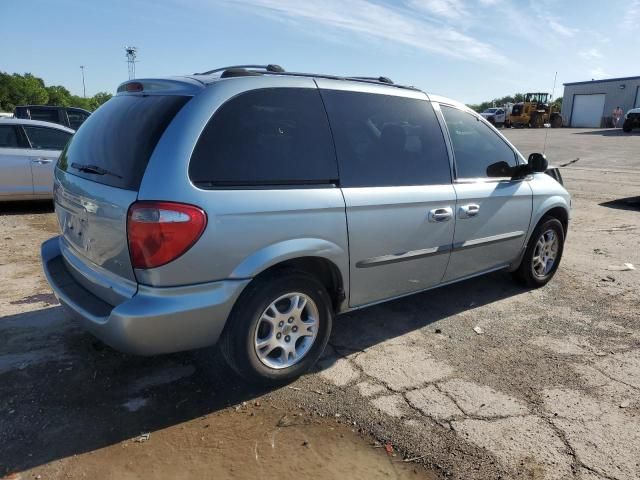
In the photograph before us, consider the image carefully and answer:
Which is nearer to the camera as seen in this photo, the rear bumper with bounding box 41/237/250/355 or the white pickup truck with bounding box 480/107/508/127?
the rear bumper with bounding box 41/237/250/355

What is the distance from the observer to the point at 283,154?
9.66 feet

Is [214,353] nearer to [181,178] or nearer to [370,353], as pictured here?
[370,353]

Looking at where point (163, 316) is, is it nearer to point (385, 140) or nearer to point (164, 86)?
point (164, 86)

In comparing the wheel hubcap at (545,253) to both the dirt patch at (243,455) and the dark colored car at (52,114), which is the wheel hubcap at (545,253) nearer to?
the dirt patch at (243,455)

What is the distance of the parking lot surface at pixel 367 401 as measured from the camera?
8.20 feet

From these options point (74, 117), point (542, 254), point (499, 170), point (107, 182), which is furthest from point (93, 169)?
point (74, 117)

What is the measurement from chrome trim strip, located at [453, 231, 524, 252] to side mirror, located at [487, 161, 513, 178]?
0.51 meters

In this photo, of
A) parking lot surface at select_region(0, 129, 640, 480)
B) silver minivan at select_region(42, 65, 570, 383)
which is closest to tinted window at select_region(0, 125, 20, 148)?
parking lot surface at select_region(0, 129, 640, 480)

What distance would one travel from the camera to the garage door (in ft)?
155

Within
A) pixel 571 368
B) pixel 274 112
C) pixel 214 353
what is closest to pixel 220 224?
pixel 274 112

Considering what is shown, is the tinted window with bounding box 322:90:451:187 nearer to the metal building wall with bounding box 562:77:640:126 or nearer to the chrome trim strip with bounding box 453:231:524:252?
the chrome trim strip with bounding box 453:231:524:252

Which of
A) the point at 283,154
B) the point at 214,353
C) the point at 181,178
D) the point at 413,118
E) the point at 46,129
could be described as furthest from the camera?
the point at 46,129

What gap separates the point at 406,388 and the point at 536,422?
759 millimetres

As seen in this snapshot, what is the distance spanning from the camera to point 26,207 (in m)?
8.39
